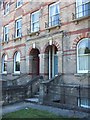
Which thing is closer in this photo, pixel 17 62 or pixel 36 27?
pixel 36 27

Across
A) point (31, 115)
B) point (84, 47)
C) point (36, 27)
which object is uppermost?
point (36, 27)

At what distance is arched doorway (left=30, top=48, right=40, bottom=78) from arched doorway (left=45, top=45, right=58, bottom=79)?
1.96 metres

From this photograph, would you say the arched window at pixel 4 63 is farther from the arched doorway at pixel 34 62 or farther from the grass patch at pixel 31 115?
the grass patch at pixel 31 115

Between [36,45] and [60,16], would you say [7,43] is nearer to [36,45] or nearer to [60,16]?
[36,45]

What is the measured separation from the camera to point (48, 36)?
16.1 m

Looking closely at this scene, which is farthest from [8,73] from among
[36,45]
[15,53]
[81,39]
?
[81,39]

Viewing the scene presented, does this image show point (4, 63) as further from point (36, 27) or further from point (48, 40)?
point (48, 40)

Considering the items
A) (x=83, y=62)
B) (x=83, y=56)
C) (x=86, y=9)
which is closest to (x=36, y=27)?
(x=86, y=9)

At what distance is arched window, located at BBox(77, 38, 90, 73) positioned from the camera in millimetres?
13547

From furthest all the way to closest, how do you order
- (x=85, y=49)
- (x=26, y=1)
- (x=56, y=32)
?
(x=26, y=1)
(x=56, y=32)
(x=85, y=49)

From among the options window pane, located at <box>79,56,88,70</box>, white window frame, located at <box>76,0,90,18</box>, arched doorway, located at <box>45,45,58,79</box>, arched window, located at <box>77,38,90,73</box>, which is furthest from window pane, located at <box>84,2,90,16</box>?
arched doorway, located at <box>45,45,58,79</box>

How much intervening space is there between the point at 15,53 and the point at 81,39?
29.4 feet

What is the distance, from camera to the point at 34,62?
1856cm

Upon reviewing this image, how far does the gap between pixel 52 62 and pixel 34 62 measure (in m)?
2.24
